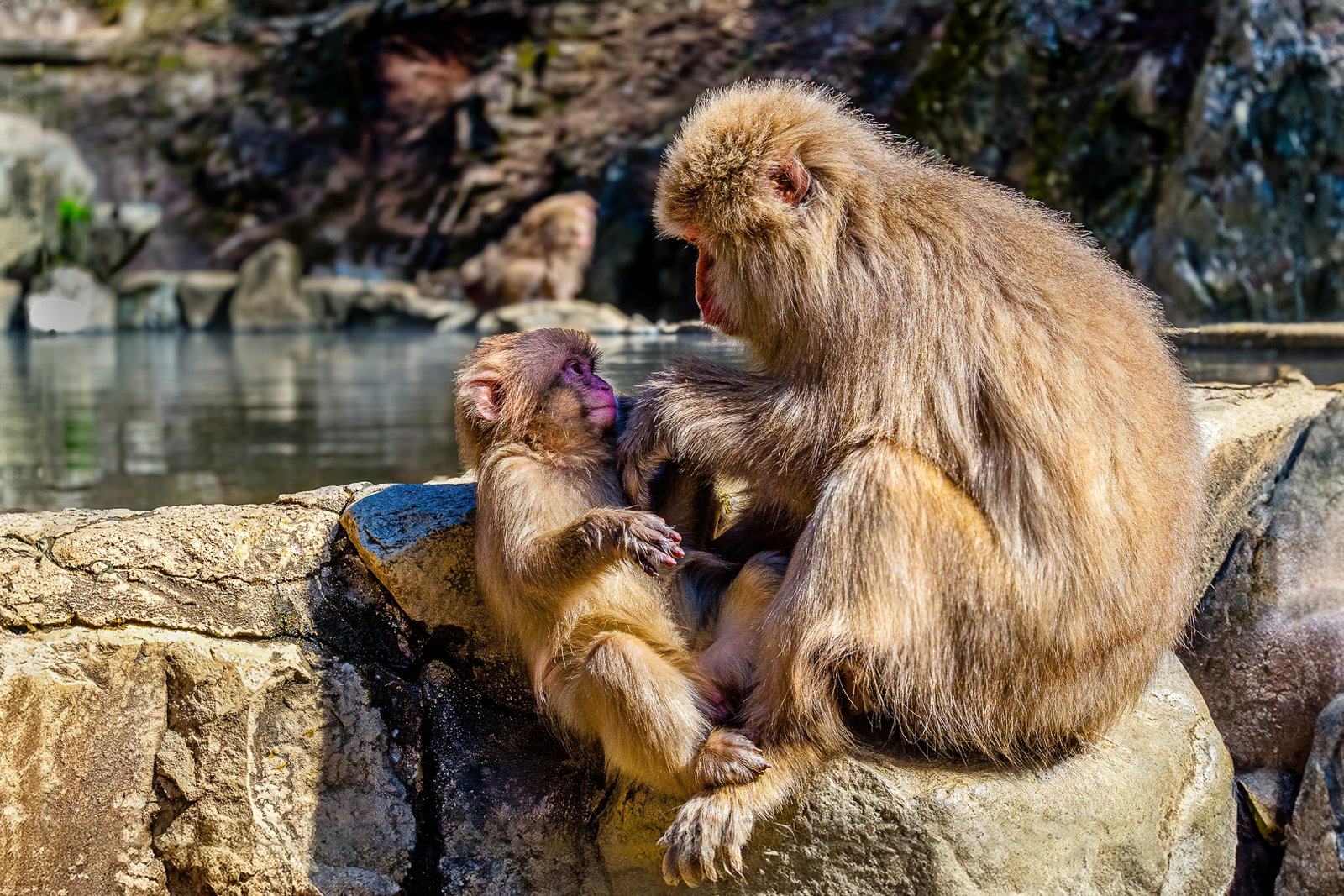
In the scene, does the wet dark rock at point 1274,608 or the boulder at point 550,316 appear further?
the boulder at point 550,316

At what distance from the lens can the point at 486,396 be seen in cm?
308

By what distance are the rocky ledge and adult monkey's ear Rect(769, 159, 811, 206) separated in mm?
1106

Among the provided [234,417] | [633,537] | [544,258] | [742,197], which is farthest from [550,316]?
[633,537]

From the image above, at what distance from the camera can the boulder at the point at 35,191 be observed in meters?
21.5

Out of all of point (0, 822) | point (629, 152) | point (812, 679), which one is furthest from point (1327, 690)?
point (629, 152)

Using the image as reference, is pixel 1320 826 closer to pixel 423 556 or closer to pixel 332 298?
pixel 423 556

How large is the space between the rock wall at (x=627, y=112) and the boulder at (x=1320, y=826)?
5504 mm

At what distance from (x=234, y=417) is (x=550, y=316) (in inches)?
193

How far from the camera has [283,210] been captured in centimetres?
2633

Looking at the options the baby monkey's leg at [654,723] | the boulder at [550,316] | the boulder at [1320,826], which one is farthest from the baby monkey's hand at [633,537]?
the boulder at [550,316]

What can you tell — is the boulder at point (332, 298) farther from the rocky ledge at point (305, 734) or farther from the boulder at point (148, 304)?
the rocky ledge at point (305, 734)

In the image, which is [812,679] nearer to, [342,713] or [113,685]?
[342,713]

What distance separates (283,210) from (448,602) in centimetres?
2495

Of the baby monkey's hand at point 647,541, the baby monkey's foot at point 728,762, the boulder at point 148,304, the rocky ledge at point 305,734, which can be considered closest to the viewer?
the baby monkey's foot at point 728,762
